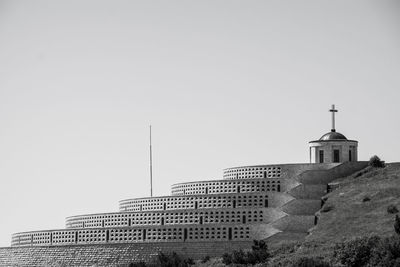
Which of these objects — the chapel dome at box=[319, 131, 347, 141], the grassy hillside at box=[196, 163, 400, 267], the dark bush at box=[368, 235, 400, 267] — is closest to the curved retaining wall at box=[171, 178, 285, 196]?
the grassy hillside at box=[196, 163, 400, 267]

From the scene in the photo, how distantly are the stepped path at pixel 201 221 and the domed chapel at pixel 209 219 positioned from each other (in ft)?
0.26

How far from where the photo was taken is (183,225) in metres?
110

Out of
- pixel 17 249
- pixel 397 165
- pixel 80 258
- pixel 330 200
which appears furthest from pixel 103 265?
pixel 397 165

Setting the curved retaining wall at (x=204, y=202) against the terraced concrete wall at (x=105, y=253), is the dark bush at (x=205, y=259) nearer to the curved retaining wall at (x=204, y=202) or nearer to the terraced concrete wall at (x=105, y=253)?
the terraced concrete wall at (x=105, y=253)

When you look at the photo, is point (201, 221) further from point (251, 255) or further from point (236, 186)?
point (251, 255)

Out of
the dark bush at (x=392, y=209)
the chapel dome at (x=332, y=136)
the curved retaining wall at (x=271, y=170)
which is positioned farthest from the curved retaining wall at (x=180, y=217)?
the chapel dome at (x=332, y=136)

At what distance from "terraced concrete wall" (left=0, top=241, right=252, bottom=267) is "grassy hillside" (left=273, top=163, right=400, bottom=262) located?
6.22 metres

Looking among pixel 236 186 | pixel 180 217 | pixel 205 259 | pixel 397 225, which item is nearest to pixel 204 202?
pixel 180 217

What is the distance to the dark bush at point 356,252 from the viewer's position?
308ft

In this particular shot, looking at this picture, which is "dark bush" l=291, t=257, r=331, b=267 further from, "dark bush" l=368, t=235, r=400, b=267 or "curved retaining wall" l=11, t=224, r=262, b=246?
"curved retaining wall" l=11, t=224, r=262, b=246

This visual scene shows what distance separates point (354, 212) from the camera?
348ft

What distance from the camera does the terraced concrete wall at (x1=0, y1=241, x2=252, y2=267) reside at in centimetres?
10643

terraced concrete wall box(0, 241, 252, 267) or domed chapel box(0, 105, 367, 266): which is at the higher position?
domed chapel box(0, 105, 367, 266)

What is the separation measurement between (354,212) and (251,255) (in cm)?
1037
